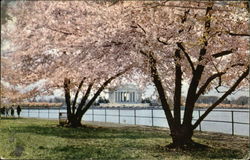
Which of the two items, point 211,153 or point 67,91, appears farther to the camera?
point 67,91

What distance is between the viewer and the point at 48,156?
11.8 m

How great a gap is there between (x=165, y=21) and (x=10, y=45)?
12.9 meters

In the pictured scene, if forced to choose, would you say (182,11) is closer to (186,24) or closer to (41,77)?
(186,24)

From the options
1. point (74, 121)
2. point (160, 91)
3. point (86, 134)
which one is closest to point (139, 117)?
point (74, 121)

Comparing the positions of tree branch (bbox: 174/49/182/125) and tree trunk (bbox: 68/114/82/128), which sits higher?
tree branch (bbox: 174/49/182/125)

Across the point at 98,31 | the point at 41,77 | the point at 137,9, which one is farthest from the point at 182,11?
the point at 41,77

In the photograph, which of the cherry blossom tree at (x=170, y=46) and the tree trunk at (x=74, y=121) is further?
the tree trunk at (x=74, y=121)

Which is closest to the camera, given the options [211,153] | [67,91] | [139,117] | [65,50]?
[211,153]

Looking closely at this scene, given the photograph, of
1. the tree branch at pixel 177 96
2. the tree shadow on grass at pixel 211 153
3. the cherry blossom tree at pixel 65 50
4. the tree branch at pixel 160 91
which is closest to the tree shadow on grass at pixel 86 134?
the cherry blossom tree at pixel 65 50

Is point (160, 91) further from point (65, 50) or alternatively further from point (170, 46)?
point (65, 50)

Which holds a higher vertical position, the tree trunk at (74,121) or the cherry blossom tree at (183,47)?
the cherry blossom tree at (183,47)

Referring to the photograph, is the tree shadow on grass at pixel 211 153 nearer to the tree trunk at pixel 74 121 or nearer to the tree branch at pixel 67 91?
the tree branch at pixel 67 91

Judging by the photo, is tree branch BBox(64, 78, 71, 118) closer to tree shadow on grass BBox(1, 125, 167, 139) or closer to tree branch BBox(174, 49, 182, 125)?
tree shadow on grass BBox(1, 125, 167, 139)

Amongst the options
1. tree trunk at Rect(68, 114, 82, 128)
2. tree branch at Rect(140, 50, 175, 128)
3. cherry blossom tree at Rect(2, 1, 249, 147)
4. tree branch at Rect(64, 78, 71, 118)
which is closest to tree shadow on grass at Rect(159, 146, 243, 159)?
cherry blossom tree at Rect(2, 1, 249, 147)
